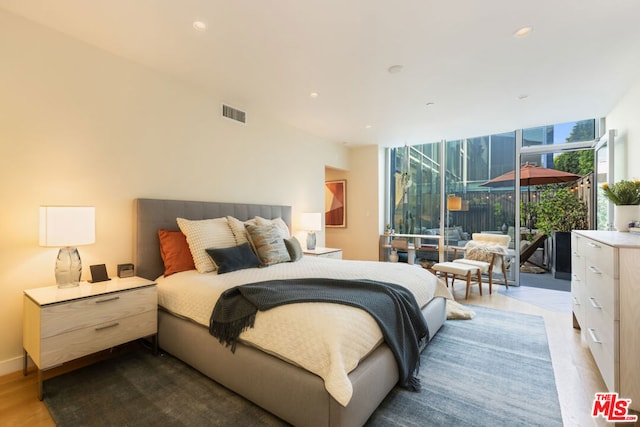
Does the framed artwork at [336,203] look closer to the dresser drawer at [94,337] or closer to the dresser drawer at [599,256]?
the dresser drawer at [599,256]

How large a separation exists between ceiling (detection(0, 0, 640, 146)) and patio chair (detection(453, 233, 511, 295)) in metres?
2.04

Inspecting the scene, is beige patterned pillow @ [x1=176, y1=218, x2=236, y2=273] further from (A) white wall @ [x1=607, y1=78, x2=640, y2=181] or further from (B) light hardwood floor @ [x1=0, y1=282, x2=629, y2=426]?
(A) white wall @ [x1=607, y1=78, x2=640, y2=181]

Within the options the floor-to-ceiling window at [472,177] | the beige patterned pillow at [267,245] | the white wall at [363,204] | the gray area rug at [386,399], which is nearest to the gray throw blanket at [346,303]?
the gray area rug at [386,399]

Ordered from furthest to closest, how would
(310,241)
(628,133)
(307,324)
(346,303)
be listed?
1. (310,241)
2. (628,133)
3. (346,303)
4. (307,324)

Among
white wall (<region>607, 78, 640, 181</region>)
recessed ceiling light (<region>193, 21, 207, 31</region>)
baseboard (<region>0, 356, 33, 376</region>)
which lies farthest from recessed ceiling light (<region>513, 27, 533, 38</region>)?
baseboard (<region>0, 356, 33, 376</region>)

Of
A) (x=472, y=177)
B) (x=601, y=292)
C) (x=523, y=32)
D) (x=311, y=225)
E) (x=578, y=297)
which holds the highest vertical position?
(x=523, y=32)

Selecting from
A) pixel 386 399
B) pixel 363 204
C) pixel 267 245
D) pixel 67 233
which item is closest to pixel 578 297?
pixel 386 399

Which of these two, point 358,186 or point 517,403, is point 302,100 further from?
point 517,403

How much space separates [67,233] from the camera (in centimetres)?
211

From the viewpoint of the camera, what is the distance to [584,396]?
1.96m

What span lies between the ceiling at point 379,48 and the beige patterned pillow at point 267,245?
1650mm

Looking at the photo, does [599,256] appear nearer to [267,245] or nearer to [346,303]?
[346,303]

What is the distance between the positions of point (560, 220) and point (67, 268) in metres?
7.27

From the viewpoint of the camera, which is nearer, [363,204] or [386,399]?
[386,399]
